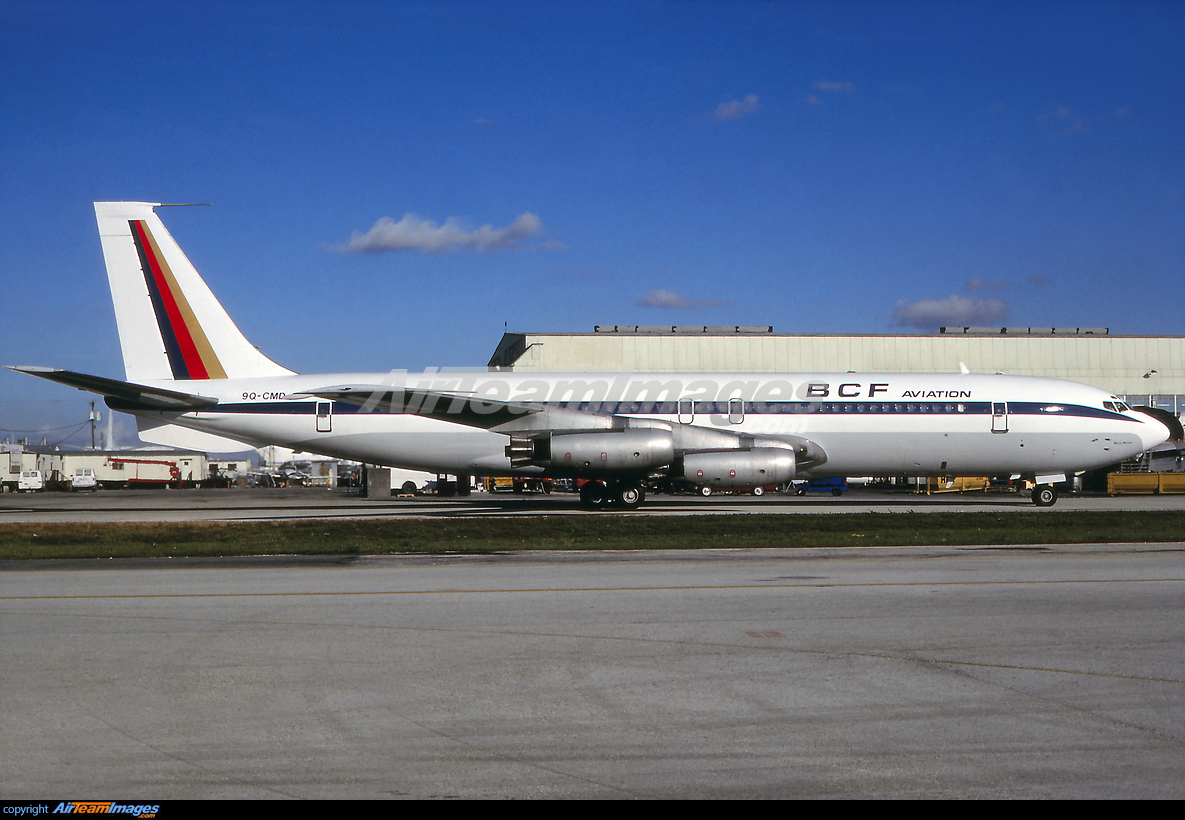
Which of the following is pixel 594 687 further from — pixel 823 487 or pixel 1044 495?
pixel 823 487

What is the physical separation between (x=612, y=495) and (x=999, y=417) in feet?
43.8

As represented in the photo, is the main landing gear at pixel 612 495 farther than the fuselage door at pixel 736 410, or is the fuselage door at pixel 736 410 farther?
the main landing gear at pixel 612 495

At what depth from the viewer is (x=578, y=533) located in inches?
806

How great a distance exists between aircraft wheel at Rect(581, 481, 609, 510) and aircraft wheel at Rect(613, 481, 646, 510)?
37 cm

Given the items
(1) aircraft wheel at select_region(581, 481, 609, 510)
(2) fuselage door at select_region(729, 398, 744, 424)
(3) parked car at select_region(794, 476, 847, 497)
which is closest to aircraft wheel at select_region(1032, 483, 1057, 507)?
(2) fuselage door at select_region(729, 398, 744, 424)

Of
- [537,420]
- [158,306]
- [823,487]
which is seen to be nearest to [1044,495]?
[537,420]

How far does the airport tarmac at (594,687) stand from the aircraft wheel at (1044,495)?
68.9 ft

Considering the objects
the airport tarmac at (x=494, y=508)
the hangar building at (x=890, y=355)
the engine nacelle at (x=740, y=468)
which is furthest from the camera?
the hangar building at (x=890, y=355)

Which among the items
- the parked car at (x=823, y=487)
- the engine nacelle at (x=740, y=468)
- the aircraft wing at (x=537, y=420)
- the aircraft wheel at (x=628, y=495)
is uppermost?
the aircraft wing at (x=537, y=420)

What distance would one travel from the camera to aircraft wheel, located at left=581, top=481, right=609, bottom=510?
1198 inches

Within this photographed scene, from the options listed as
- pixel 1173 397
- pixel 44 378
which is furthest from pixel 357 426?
pixel 1173 397

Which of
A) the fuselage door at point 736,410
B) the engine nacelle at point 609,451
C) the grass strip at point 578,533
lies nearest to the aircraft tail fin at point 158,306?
the grass strip at point 578,533
